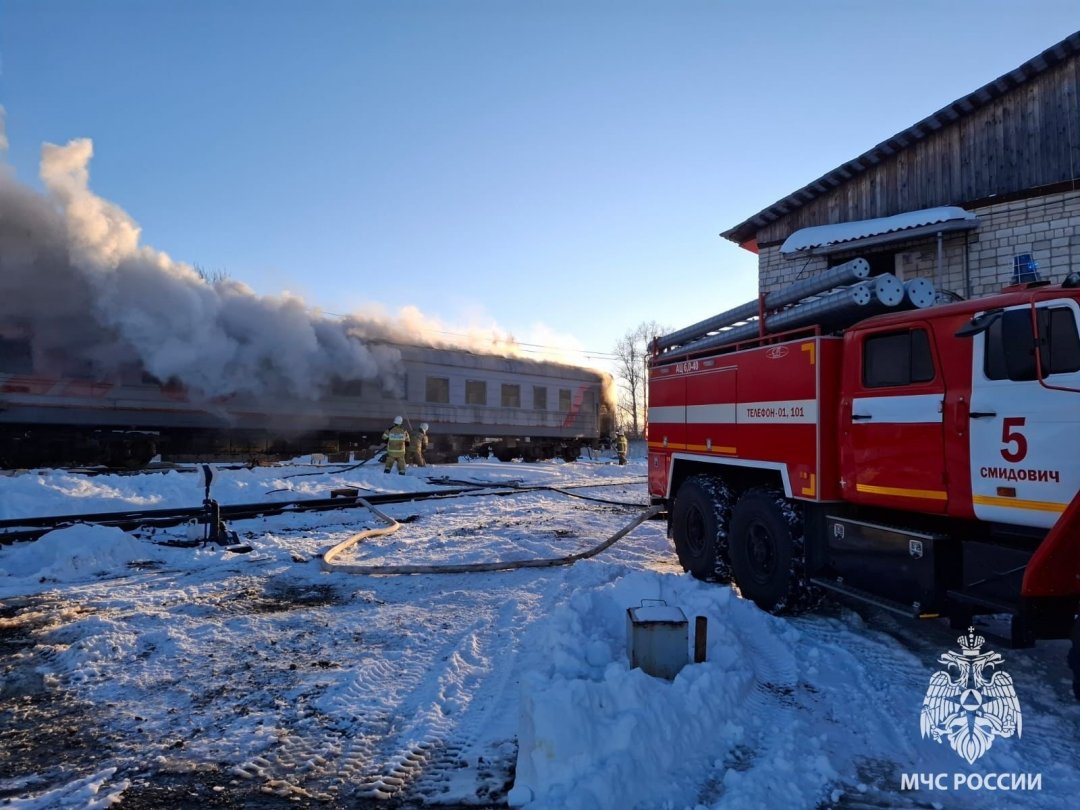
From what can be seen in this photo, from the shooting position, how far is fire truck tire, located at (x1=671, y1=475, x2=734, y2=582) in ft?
21.4

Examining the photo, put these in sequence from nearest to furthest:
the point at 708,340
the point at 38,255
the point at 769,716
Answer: the point at 769,716
the point at 708,340
the point at 38,255

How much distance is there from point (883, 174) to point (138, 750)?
1525 centimetres

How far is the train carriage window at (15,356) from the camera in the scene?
15523mm

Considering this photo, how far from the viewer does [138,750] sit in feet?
10.9

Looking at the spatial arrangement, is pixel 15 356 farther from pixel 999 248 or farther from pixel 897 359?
pixel 999 248

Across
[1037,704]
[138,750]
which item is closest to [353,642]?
[138,750]

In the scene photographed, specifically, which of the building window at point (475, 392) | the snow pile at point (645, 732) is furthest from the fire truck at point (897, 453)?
the building window at point (475, 392)

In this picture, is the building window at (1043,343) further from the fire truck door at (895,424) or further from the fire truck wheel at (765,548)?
the fire truck wheel at (765,548)

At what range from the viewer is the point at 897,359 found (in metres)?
4.71

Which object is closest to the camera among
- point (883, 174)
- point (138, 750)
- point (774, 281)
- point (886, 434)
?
point (138, 750)

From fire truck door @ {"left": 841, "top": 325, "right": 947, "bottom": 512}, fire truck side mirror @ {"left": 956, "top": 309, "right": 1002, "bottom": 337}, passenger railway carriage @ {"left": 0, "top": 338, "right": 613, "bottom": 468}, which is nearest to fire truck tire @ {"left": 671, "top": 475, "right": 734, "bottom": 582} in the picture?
fire truck door @ {"left": 841, "top": 325, "right": 947, "bottom": 512}

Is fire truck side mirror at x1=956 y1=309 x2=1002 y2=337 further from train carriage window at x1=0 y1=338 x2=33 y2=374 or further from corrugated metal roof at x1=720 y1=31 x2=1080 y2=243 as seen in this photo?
train carriage window at x1=0 y1=338 x2=33 y2=374

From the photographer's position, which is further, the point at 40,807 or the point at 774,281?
the point at 774,281

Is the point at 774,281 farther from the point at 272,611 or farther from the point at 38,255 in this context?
the point at 38,255
